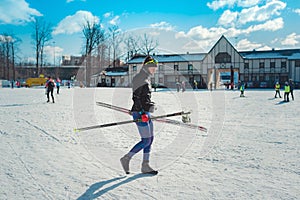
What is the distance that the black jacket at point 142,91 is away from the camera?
3.45 metres

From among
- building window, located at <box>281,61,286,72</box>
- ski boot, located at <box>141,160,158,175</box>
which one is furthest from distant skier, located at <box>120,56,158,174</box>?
building window, located at <box>281,61,286,72</box>

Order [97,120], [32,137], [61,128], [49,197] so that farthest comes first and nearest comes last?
[97,120] → [61,128] → [32,137] → [49,197]

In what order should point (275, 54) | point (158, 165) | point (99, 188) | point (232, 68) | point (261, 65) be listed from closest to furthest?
point (99, 188) < point (158, 165) < point (232, 68) < point (261, 65) < point (275, 54)

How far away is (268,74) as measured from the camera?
156 ft

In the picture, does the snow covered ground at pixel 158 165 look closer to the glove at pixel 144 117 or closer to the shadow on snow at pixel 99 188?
the shadow on snow at pixel 99 188

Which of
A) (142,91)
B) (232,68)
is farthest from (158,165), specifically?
(232,68)

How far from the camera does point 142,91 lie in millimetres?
3447

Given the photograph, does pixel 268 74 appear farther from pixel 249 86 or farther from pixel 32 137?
pixel 32 137

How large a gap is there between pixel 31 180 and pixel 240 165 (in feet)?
10.5

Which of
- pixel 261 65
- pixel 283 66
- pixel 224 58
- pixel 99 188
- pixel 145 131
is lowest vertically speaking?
pixel 99 188

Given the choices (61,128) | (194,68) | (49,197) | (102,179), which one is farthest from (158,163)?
(194,68)

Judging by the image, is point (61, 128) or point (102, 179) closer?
point (102, 179)

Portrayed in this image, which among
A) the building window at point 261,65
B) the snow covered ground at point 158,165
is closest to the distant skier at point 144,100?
the snow covered ground at point 158,165

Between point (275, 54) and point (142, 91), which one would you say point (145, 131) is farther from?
point (275, 54)
